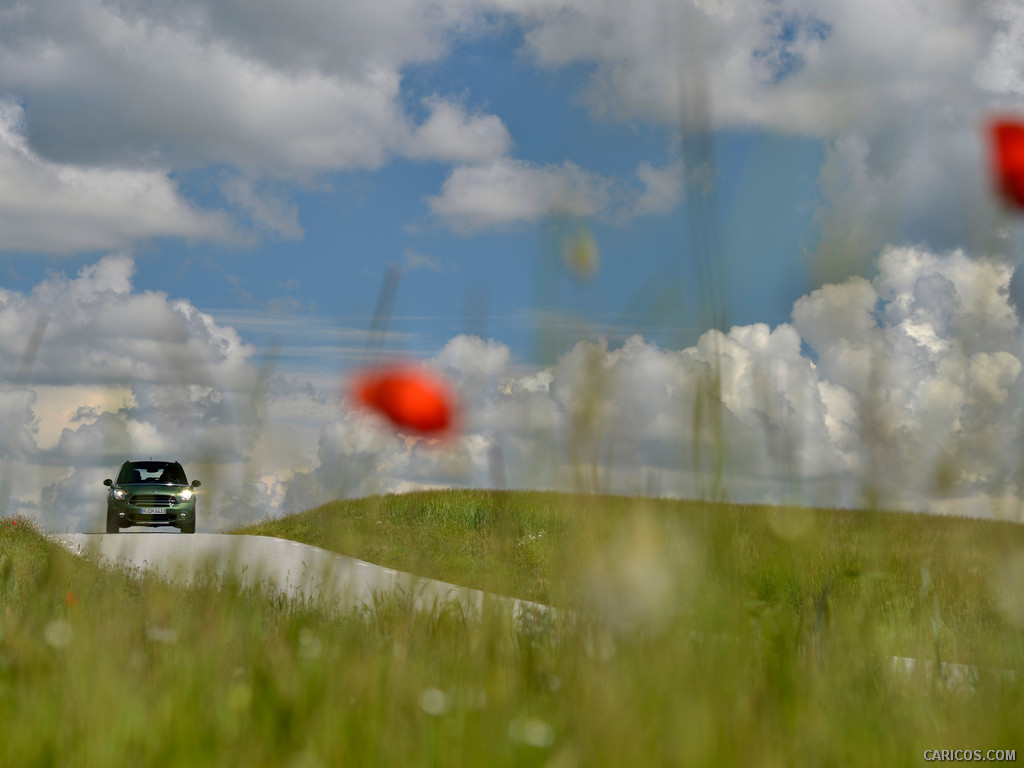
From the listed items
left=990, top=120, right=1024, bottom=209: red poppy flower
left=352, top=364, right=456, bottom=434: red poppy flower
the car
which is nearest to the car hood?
the car

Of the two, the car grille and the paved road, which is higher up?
the car grille

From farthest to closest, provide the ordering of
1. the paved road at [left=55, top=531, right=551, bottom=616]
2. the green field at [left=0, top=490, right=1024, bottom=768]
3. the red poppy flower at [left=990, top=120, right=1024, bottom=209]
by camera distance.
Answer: the paved road at [left=55, top=531, right=551, bottom=616]
the red poppy flower at [left=990, top=120, right=1024, bottom=209]
the green field at [left=0, top=490, right=1024, bottom=768]

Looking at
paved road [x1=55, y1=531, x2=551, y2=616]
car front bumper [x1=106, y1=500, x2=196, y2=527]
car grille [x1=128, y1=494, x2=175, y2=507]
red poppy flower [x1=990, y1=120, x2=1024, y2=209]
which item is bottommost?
paved road [x1=55, y1=531, x2=551, y2=616]

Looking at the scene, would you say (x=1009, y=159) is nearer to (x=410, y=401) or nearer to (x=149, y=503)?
(x=410, y=401)

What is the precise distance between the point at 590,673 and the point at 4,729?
161 cm

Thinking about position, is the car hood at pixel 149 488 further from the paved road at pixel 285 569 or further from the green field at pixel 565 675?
the green field at pixel 565 675

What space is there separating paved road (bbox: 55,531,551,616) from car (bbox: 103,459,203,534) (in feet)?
3.07

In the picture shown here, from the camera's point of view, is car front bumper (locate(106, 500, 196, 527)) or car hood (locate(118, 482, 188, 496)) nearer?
car front bumper (locate(106, 500, 196, 527))

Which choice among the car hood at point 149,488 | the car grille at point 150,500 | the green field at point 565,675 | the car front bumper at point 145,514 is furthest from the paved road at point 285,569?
the car hood at point 149,488

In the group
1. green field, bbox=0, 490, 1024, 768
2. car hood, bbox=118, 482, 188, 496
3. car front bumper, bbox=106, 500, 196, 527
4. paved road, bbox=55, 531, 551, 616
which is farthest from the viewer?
car hood, bbox=118, 482, 188, 496

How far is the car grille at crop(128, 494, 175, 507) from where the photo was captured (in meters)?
16.9

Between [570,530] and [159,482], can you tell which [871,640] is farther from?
[159,482]

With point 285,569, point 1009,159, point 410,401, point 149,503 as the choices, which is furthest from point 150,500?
point 1009,159

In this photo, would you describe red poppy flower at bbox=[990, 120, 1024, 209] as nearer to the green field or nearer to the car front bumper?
the green field
